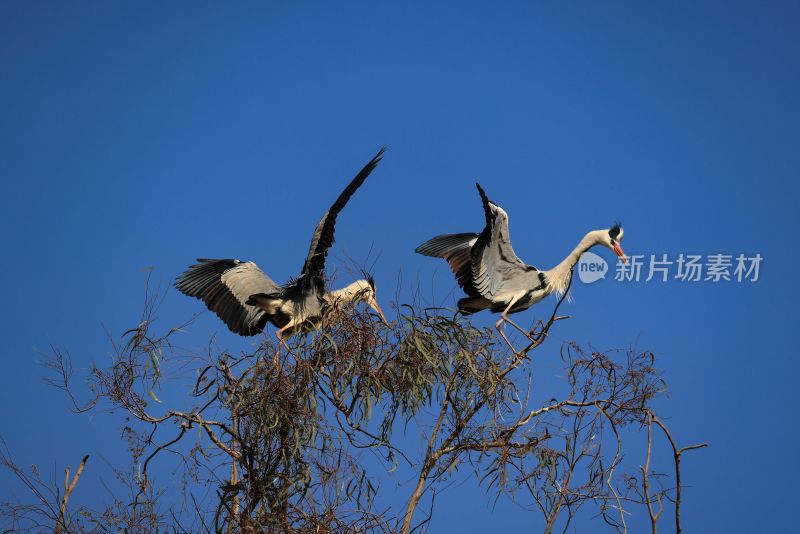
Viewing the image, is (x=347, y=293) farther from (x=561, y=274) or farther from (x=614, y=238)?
(x=614, y=238)

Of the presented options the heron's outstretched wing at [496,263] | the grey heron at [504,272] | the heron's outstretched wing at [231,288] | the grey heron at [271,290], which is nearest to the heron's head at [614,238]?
the grey heron at [504,272]

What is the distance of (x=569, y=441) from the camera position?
5047 mm

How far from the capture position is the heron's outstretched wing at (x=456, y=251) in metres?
6.67

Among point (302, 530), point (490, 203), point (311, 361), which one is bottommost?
point (302, 530)

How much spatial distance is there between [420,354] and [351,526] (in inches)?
37.6

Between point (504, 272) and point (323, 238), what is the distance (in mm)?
1439

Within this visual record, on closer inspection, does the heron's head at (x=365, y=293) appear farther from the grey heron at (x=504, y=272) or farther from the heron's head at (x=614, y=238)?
the heron's head at (x=614, y=238)

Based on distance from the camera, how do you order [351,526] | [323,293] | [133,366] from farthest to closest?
[323,293], [133,366], [351,526]

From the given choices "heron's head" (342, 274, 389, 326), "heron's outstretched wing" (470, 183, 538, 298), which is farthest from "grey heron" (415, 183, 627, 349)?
"heron's head" (342, 274, 389, 326)

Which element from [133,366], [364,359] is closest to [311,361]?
[364,359]

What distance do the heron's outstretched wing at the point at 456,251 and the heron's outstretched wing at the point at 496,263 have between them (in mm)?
113

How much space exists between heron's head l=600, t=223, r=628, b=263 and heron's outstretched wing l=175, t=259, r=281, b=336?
234 centimetres

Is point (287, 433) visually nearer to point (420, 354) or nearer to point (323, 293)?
point (420, 354)

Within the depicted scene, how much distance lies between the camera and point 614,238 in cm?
679
